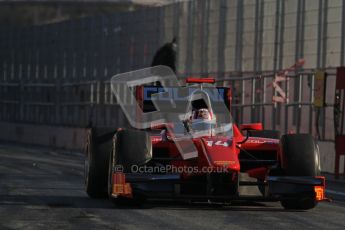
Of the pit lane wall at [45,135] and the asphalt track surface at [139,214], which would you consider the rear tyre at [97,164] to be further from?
the pit lane wall at [45,135]

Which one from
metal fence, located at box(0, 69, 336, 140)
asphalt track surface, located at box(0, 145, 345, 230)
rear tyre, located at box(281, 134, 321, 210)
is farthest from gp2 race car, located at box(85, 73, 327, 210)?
metal fence, located at box(0, 69, 336, 140)

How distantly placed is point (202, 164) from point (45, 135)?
3312 centimetres

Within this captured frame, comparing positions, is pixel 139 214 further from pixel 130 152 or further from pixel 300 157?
pixel 300 157

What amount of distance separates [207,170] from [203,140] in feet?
1.78

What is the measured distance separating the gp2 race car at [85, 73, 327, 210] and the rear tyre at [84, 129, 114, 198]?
0.01 metres

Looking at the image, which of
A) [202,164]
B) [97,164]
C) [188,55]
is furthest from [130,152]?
[188,55]

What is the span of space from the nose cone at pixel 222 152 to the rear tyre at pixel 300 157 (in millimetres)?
689

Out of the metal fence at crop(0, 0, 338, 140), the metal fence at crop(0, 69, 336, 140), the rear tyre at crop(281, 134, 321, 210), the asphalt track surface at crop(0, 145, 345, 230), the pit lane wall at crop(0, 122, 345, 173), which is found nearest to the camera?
the asphalt track surface at crop(0, 145, 345, 230)

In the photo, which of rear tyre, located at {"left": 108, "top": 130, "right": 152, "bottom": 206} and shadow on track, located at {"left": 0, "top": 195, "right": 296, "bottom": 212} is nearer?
rear tyre, located at {"left": 108, "top": 130, "right": 152, "bottom": 206}

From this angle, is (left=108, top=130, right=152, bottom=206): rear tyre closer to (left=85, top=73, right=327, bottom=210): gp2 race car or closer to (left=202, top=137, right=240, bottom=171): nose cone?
(left=85, top=73, right=327, bottom=210): gp2 race car

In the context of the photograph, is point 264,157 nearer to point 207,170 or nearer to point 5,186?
point 207,170

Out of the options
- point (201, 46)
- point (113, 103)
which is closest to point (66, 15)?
point (113, 103)

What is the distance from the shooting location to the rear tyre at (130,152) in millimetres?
14344

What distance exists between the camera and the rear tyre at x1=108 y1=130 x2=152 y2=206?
14.3 m
